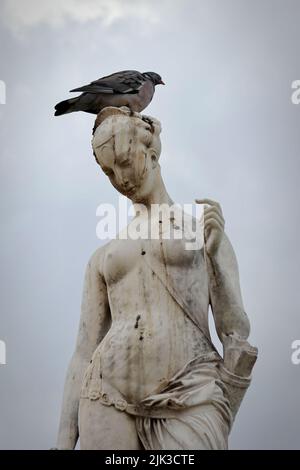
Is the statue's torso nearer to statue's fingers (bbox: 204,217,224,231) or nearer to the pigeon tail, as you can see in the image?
statue's fingers (bbox: 204,217,224,231)

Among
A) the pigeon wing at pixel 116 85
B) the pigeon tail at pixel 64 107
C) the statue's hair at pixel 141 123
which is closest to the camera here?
the statue's hair at pixel 141 123

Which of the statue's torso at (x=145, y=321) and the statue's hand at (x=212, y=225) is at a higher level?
the statue's hand at (x=212, y=225)

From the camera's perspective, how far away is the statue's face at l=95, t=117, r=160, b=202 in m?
9.62

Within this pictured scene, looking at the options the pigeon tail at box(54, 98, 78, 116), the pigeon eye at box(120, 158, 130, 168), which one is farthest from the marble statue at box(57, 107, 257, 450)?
the pigeon tail at box(54, 98, 78, 116)

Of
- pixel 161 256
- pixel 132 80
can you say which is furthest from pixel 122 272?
pixel 132 80

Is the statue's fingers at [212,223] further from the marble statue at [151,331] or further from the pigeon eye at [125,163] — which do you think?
the pigeon eye at [125,163]

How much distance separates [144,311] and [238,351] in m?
0.93

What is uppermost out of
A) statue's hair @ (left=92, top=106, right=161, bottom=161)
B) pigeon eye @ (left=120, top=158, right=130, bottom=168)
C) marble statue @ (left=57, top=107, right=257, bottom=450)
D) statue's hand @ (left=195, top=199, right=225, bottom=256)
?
statue's hair @ (left=92, top=106, right=161, bottom=161)

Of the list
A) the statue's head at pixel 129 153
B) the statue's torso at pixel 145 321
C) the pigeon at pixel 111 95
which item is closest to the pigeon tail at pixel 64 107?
the pigeon at pixel 111 95

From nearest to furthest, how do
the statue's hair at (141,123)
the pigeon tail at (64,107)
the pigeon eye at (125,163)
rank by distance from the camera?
the pigeon eye at (125,163), the statue's hair at (141,123), the pigeon tail at (64,107)

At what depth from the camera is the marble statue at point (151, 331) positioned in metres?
8.45

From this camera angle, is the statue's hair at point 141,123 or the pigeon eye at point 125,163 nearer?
the pigeon eye at point 125,163

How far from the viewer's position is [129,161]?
31.5 feet

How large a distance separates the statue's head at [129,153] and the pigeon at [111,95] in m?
1.81
